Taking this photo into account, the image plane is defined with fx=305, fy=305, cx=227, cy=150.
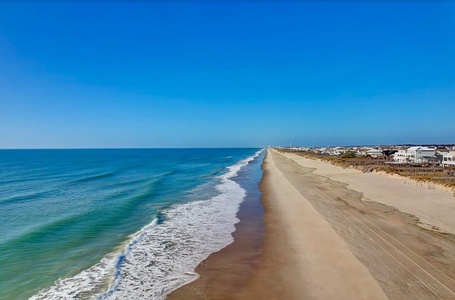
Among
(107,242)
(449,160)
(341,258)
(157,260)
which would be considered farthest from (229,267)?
(449,160)

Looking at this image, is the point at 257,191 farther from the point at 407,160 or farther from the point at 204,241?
the point at 407,160

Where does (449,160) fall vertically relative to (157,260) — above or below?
above

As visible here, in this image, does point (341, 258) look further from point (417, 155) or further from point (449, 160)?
point (417, 155)

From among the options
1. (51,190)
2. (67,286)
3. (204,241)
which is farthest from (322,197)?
(51,190)

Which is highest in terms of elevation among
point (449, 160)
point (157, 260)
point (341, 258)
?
point (449, 160)

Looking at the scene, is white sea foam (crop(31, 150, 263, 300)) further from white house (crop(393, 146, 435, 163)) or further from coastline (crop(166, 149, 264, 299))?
white house (crop(393, 146, 435, 163))

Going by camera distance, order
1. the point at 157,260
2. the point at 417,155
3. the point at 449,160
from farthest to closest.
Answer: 1. the point at 417,155
2. the point at 449,160
3. the point at 157,260
